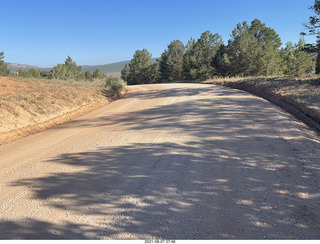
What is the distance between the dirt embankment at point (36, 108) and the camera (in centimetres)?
752

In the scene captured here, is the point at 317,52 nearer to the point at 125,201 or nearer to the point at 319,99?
the point at 319,99

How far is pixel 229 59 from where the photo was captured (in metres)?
33.8

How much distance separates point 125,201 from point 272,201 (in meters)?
2.21

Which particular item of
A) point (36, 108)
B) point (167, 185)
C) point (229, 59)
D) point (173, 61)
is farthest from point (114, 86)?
point (173, 61)

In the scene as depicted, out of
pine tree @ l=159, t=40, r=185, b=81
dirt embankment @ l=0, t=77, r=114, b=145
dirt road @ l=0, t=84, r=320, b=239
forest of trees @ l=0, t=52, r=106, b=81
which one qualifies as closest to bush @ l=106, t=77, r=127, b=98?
dirt embankment @ l=0, t=77, r=114, b=145

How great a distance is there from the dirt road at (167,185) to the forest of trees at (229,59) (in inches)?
834

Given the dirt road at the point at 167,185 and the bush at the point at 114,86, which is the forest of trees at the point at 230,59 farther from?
the dirt road at the point at 167,185

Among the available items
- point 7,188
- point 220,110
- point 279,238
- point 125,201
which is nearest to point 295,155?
point 279,238

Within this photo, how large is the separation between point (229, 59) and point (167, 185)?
112 ft

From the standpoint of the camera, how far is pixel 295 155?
177 inches

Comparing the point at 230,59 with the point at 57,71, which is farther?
the point at 57,71

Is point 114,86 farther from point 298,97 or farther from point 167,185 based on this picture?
point 167,185

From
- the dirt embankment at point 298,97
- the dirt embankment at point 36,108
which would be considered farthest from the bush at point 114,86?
the dirt embankment at point 298,97

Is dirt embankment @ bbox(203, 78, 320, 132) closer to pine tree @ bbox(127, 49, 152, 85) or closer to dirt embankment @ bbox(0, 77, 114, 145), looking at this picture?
dirt embankment @ bbox(0, 77, 114, 145)
